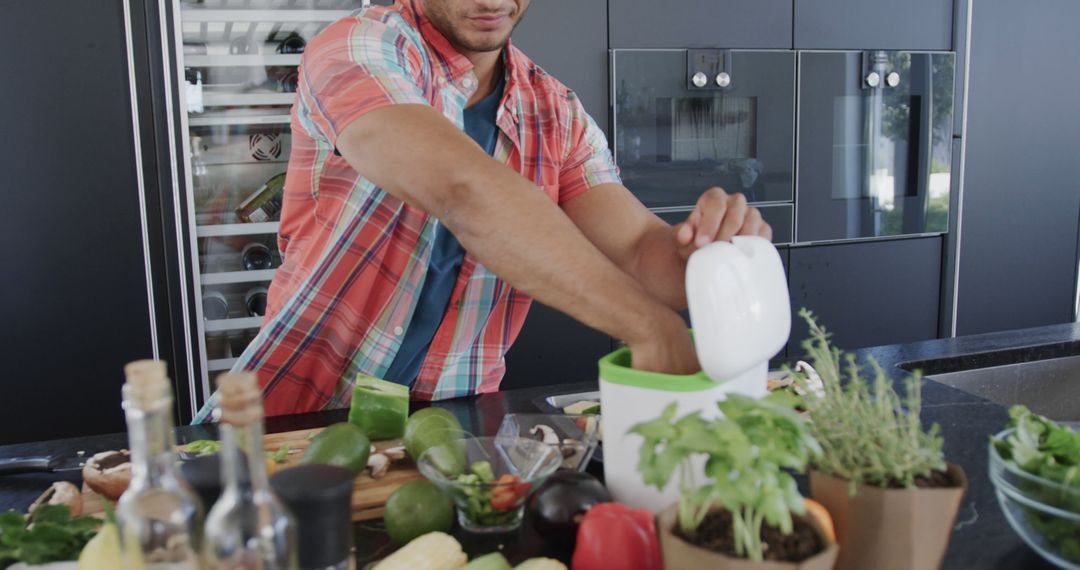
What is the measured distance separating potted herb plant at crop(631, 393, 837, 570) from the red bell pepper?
0.32ft

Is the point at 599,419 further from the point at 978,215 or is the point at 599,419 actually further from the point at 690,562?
the point at 978,215

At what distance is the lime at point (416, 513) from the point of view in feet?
2.80

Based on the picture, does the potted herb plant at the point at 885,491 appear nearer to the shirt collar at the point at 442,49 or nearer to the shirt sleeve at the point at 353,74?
the shirt sleeve at the point at 353,74

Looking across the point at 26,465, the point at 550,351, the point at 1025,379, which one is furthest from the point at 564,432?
the point at 550,351

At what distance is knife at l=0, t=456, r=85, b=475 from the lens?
3.60 ft

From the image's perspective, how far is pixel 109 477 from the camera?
3.26ft

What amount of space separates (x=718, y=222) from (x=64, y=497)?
0.81m

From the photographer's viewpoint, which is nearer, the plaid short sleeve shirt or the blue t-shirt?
the plaid short sleeve shirt

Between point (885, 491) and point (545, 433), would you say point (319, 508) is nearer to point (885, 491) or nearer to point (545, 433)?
point (885, 491)

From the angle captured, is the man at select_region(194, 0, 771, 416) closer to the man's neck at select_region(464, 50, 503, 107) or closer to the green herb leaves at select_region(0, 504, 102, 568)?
the man's neck at select_region(464, 50, 503, 107)

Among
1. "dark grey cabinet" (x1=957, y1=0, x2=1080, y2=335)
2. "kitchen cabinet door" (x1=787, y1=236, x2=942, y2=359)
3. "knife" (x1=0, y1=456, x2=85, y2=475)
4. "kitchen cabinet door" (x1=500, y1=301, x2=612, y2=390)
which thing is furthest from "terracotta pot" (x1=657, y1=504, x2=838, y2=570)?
"dark grey cabinet" (x1=957, y1=0, x2=1080, y2=335)

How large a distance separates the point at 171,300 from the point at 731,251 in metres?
2.11

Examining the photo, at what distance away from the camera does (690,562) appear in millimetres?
610

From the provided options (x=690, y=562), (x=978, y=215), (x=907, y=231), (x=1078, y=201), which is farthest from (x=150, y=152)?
(x=1078, y=201)
